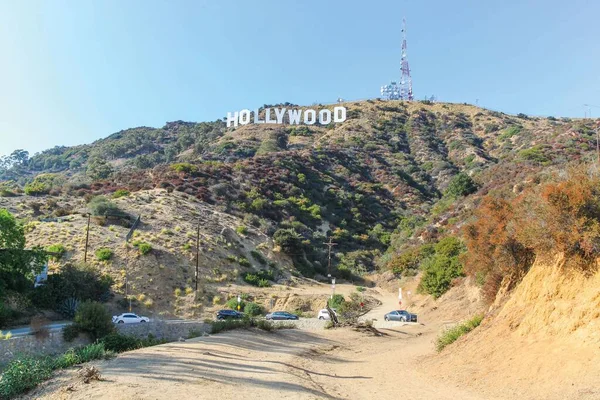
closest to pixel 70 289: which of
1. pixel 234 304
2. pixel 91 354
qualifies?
pixel 234 304

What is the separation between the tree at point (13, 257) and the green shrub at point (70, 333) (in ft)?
33.0

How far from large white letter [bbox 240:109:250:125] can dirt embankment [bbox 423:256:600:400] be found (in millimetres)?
107992

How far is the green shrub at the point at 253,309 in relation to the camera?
3925 centimetres

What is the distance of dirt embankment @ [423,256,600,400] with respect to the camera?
1069 centimetres

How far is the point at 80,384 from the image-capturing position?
10531 millimetres

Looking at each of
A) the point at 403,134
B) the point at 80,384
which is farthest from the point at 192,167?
the point at 80,384

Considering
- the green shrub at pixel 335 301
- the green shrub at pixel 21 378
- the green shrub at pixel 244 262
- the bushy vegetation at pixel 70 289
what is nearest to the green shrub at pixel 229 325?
the green shrub at pixel 21 378

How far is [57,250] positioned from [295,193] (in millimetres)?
40857

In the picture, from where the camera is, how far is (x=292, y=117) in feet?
393

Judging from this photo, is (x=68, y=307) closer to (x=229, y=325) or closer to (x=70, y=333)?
(x=70, y=333)

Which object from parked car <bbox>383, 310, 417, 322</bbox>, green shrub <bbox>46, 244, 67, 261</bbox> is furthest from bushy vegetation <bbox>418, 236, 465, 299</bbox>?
green shrub <bbox>46, 244, 67, 261</bbox>

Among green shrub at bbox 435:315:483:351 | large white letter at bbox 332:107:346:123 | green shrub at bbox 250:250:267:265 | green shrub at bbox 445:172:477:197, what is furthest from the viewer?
large white letter at bbox 332:107:346:123

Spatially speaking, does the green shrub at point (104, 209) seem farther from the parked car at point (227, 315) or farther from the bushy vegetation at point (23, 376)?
the bushy vegetation at point (23, 376)

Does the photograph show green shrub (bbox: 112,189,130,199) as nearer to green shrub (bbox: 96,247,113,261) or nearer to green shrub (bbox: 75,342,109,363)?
green shrub (bbox: 96,247,113,261)
